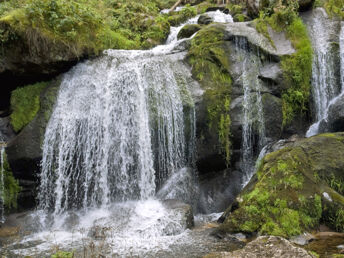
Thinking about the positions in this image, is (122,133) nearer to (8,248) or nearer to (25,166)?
(25,166)

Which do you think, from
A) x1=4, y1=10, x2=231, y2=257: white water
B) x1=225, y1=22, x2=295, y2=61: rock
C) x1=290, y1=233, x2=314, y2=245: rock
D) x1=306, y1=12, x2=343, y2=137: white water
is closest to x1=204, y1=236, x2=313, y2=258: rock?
x1=290, y1=233, x2=314, y2=245: rock

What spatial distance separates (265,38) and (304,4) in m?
2.36

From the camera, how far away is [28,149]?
860 centimetres

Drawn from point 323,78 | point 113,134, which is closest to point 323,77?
point 323,78

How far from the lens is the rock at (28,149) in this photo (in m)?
8.59

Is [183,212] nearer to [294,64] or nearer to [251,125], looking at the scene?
[251,125]

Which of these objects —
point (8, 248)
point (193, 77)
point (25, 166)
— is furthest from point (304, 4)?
point (8, 248)

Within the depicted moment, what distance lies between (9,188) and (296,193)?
7.41 meters

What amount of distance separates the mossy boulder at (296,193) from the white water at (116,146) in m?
2.05

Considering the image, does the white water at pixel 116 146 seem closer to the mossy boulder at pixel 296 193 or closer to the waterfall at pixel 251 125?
the waterfall at pixel 251 125

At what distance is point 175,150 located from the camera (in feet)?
30.4

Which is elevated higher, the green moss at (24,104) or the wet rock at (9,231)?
the green moss at (24,104)

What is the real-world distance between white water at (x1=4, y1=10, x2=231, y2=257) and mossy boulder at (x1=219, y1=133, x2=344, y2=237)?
205 cm

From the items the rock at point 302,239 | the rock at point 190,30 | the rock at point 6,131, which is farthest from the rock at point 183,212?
the rock at point 190,30
